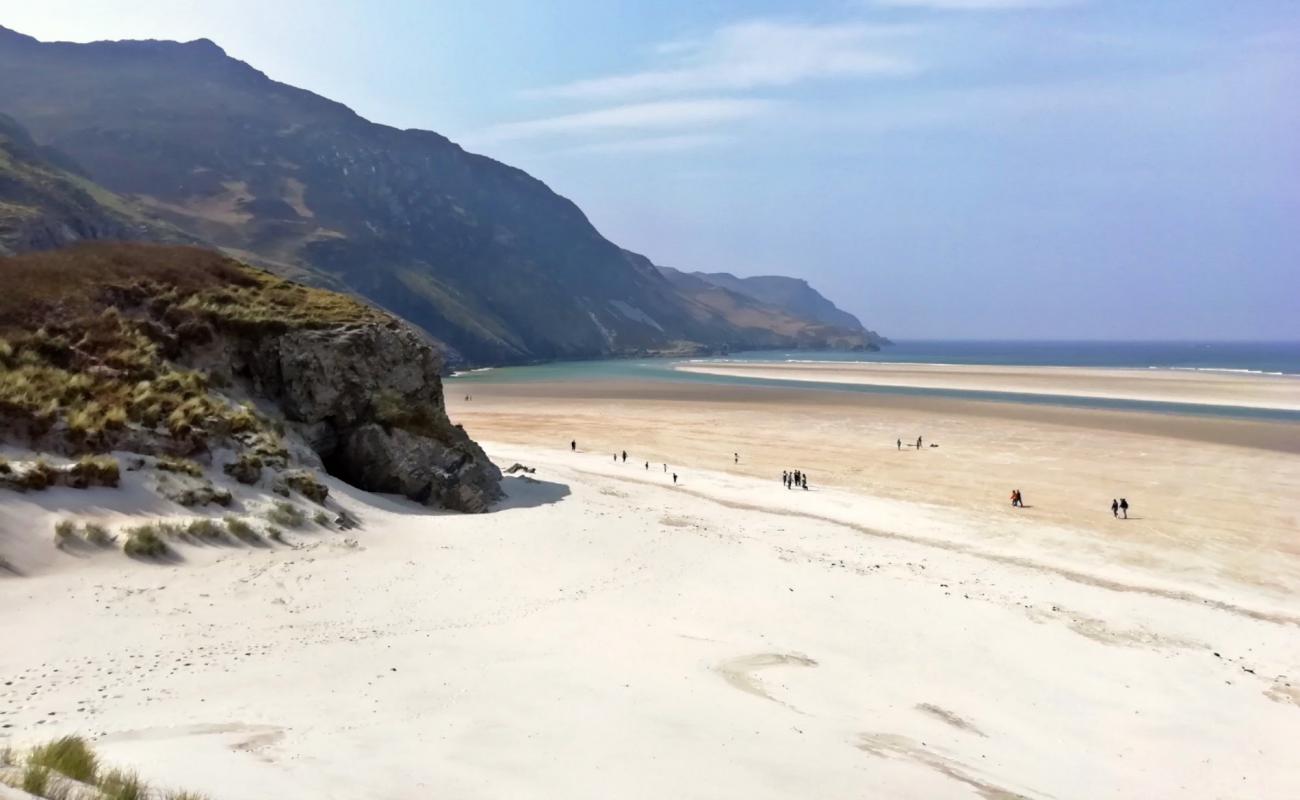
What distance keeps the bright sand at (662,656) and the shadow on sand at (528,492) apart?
20cm

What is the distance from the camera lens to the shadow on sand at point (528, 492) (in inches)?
870

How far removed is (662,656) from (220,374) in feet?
50.1

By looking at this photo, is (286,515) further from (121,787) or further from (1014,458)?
(1014,458)

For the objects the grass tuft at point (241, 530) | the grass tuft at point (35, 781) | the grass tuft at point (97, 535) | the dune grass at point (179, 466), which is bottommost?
the grass tuft at point (241, 530)

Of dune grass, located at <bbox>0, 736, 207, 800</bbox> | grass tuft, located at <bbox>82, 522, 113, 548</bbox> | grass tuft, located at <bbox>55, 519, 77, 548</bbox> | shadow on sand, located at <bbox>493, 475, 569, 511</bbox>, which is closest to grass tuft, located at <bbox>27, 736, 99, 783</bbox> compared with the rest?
dune grass, located at <bbox>0, 736, 207, 800</bbox>

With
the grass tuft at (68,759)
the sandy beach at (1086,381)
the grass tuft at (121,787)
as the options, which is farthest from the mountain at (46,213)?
the sandy beach at (1086,381)

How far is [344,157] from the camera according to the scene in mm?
188000

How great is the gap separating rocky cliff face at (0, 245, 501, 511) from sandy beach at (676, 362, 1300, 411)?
7240 centimetres

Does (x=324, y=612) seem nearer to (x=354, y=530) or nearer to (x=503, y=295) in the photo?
(x=354, y=530)

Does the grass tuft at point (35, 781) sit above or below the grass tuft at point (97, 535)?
above

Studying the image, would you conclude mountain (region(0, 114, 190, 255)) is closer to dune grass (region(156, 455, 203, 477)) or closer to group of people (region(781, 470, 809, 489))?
dune grass (region(156, 455, 203, 477))

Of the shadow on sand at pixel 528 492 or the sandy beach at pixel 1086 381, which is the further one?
the sandy beach at pixel 1086 381

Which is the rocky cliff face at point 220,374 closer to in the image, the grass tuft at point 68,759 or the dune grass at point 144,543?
the dune grass at point 144,543

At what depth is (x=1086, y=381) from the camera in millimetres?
90125
